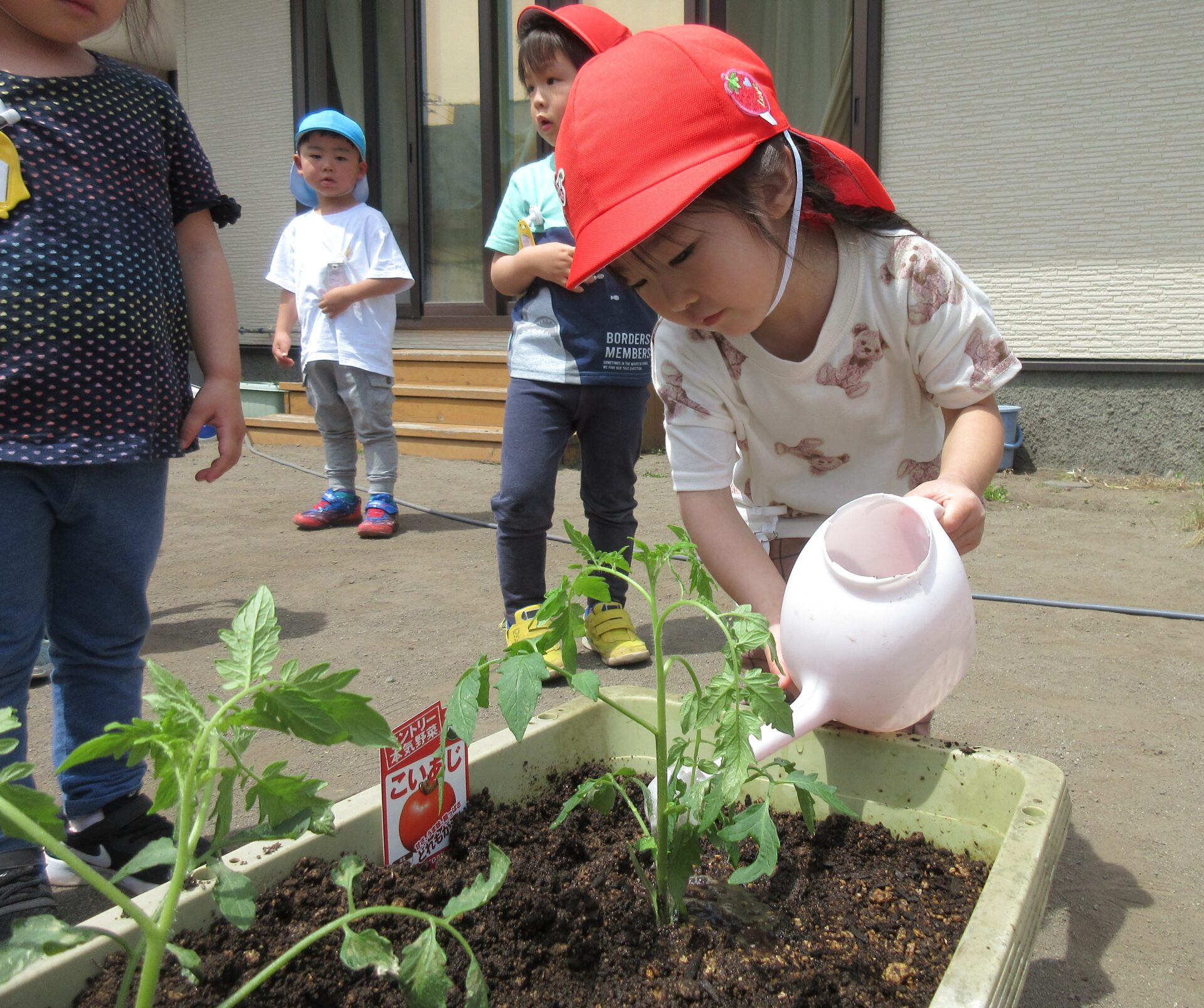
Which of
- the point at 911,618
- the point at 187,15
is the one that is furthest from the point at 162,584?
the point at 187,15

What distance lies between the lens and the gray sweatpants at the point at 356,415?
407 cm

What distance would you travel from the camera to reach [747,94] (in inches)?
51.6

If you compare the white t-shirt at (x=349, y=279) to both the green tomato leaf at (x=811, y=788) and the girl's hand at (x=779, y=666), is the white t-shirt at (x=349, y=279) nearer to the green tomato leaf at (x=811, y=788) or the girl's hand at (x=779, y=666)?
the girl's hand at (x=779, y=666)

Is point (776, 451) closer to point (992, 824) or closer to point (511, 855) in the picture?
point (992, 824)

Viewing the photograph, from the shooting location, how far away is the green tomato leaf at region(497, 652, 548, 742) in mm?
846

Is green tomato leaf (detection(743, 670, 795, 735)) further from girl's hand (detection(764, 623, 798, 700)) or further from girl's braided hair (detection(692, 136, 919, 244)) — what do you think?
girl's braided hair (detection(692, 136, 919, 244))

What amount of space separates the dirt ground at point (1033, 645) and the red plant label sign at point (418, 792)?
0.77 m

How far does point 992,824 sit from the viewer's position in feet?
3.57

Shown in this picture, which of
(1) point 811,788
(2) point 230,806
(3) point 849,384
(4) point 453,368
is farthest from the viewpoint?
(4) point 453,368

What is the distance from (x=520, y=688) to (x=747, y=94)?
0.86 m

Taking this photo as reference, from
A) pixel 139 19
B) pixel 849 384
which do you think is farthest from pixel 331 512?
pixel 849 384

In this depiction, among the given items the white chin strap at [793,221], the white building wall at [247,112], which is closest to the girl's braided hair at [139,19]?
the white chin strap at [793,221]

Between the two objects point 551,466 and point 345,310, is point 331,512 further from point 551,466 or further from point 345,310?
point 551,466

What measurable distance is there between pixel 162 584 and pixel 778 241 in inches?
107
